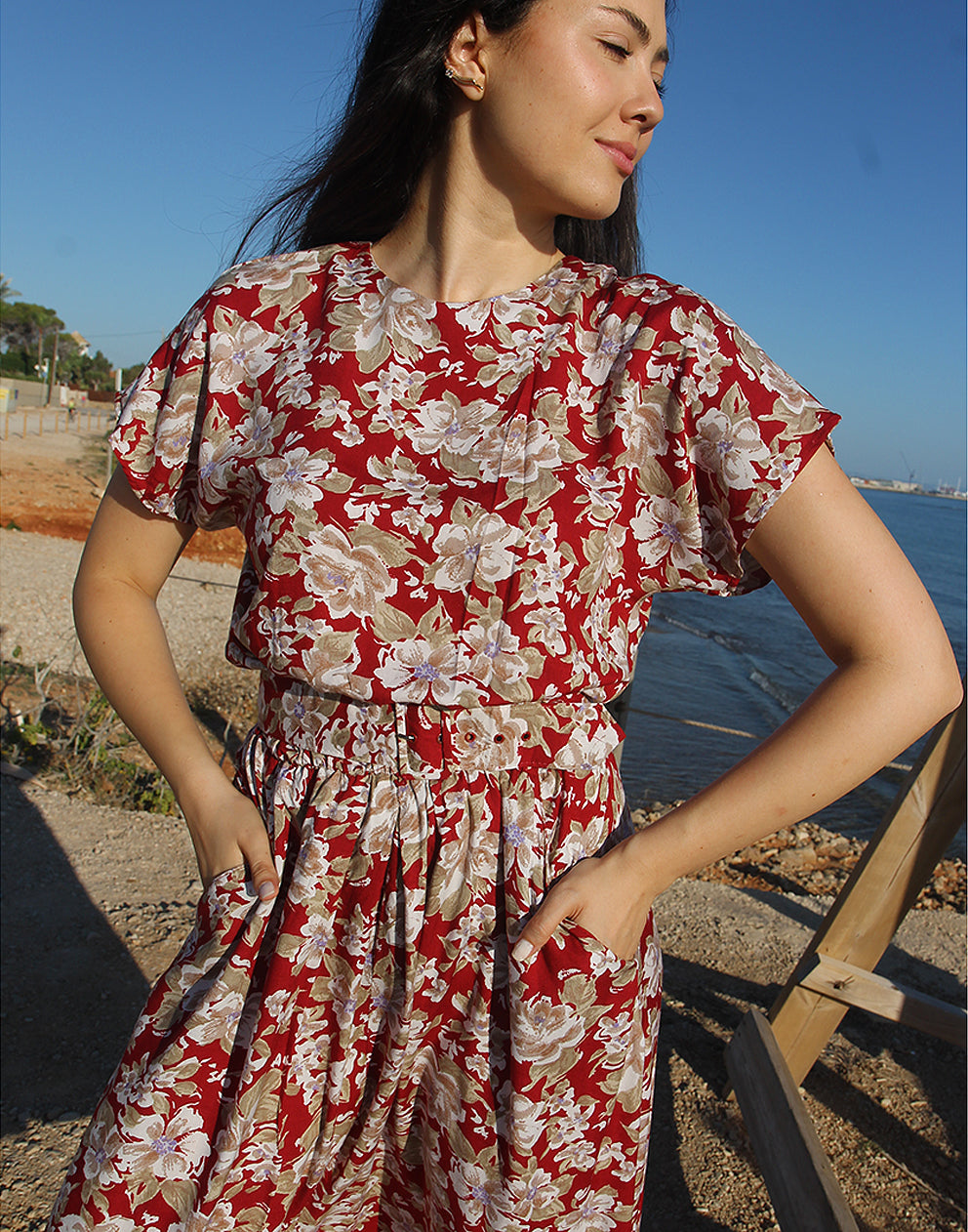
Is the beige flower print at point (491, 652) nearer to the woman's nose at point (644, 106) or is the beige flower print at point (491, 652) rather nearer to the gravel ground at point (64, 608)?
the woman's nose at point (644, 106)

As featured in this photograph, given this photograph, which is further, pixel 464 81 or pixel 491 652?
pixel 464 81

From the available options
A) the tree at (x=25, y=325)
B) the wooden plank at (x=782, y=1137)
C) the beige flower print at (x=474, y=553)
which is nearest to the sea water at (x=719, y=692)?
the beige flower print at (x=474, y=553)

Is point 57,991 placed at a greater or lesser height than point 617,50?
lesser

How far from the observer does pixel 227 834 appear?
4.43ft

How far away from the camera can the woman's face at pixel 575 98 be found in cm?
132

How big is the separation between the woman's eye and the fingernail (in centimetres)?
121

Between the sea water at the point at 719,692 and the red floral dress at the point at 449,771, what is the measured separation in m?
0.39

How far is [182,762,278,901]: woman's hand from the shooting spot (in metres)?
1.31

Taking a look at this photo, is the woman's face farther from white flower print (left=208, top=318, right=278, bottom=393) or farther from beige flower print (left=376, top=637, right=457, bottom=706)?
beige flower print (left=376, top=637, right=457, bottom=706)

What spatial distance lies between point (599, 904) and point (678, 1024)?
2578 mm

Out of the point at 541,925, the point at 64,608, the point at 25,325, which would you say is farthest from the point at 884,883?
the point at 25,325

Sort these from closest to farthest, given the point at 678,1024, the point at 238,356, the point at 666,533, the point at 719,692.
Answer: the point at 666,533, the point at 238,356, the point at 678,1024, the point at 719,692

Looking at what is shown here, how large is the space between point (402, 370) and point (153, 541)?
19.4 inches

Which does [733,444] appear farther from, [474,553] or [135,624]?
[135,624]
